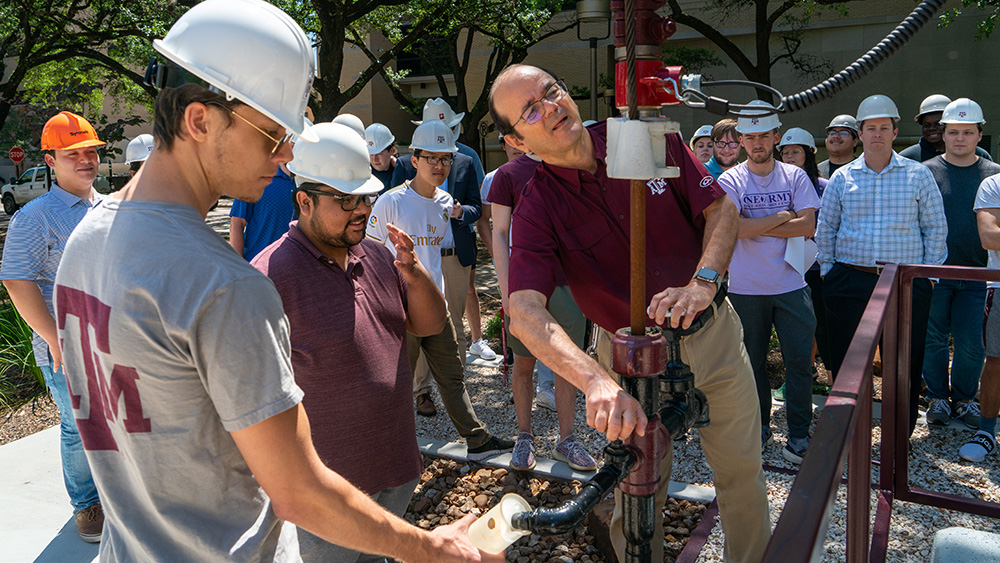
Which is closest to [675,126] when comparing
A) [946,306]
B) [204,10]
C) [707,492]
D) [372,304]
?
[204,10]

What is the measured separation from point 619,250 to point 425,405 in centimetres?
325

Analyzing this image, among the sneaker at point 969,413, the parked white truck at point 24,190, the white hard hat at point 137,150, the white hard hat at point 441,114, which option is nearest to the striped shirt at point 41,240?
the white hard hat at point 137,150

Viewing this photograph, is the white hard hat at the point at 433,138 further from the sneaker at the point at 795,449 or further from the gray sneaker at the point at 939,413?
the gray sneaker at the point at 939,413

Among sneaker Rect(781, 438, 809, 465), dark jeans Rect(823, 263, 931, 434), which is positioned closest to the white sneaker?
sneaker Rect(781, 438, 809, 465)

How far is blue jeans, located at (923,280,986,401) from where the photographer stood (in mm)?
4922

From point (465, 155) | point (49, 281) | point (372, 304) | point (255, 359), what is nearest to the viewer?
point (255, 359)

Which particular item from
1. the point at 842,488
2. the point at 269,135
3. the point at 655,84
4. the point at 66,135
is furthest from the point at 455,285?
the point at 269,135

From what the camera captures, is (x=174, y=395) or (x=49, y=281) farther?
(x=49, y=281)

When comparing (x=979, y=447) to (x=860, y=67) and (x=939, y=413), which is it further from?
(x=860, y=67)

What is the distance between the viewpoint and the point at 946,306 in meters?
5.06

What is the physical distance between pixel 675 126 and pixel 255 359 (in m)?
1.03

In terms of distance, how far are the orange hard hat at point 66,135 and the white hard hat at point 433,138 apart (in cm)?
201

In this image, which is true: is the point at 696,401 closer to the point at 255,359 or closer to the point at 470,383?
the point at 255,359

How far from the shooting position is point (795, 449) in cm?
457
